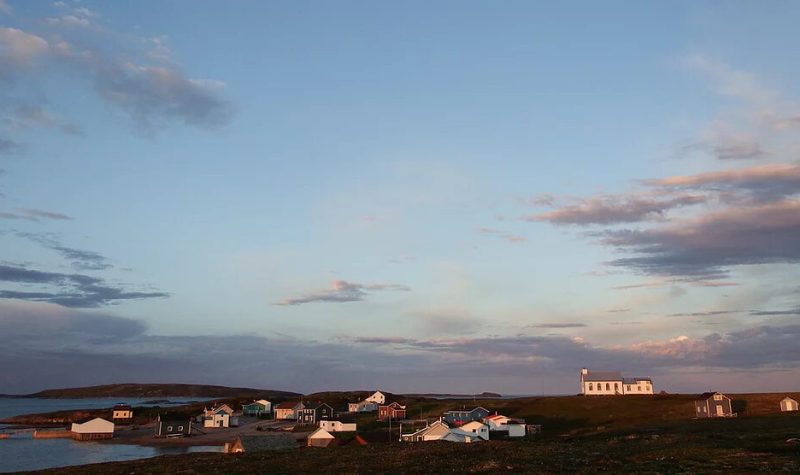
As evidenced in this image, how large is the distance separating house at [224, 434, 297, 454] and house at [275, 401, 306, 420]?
5939 cm

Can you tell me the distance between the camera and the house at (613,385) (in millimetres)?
137875

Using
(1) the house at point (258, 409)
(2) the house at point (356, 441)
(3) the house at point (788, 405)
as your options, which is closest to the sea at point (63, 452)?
(2) the house at point (356, 441)

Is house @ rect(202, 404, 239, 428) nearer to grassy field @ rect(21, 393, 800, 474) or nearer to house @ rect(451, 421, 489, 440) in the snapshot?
house @ rect(451, 421, 489, 440)

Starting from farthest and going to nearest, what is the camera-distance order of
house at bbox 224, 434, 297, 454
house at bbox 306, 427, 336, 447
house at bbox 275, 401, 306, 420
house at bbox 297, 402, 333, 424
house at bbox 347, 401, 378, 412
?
1. house at bbox 347, 401, 378, 412
2. house at bbox 275, 401, 306, 420
3. house at bbox 297, 402, 333, 424
4. house at bbox 306, 427, 336, 447
5. house at bbox 224, 434, 297, 454

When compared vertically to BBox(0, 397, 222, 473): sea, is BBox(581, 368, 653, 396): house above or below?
above

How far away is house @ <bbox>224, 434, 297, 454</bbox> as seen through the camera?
72.1 metres

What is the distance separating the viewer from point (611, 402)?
118500mm

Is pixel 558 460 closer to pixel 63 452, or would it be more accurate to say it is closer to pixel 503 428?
pixel 503 428

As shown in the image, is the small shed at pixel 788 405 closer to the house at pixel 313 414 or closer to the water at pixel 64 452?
the house at pixel 313 414

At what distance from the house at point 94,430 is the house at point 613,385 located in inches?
3935

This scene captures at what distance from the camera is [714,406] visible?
95.4 metres

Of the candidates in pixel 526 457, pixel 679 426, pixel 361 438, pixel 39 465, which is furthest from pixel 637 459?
pixel 39 465

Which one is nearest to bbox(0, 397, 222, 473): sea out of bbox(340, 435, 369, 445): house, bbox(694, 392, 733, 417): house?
bbox(340, 435, 369, 445): house

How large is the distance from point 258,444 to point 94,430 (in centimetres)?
6863
